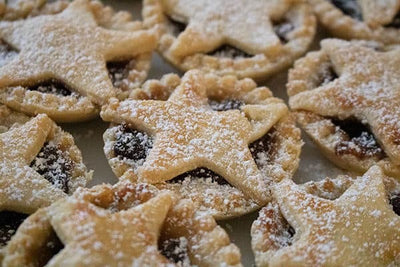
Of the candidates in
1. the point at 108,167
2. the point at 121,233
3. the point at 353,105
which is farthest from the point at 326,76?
the point at 121,233

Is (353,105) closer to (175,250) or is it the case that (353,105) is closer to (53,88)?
(175,250)

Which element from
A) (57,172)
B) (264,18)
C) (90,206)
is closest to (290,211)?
(90,206)

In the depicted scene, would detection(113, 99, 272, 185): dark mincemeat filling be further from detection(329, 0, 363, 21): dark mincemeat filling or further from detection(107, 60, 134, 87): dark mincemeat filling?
detection(329, 0, 363, 21): dark mincemeat filling

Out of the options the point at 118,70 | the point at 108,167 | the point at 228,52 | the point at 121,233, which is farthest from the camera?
the point at 228,52

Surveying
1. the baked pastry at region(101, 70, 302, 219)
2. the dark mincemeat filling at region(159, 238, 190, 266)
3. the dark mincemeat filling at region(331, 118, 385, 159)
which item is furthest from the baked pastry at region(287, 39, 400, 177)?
the dark mincemeat filling at region(159, 238, 190, 266)

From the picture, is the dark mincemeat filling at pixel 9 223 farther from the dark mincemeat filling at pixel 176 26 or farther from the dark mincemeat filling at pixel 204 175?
the dark mincemeat filling at pixel 176 26

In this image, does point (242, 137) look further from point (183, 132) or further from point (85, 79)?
point (85, 79)
